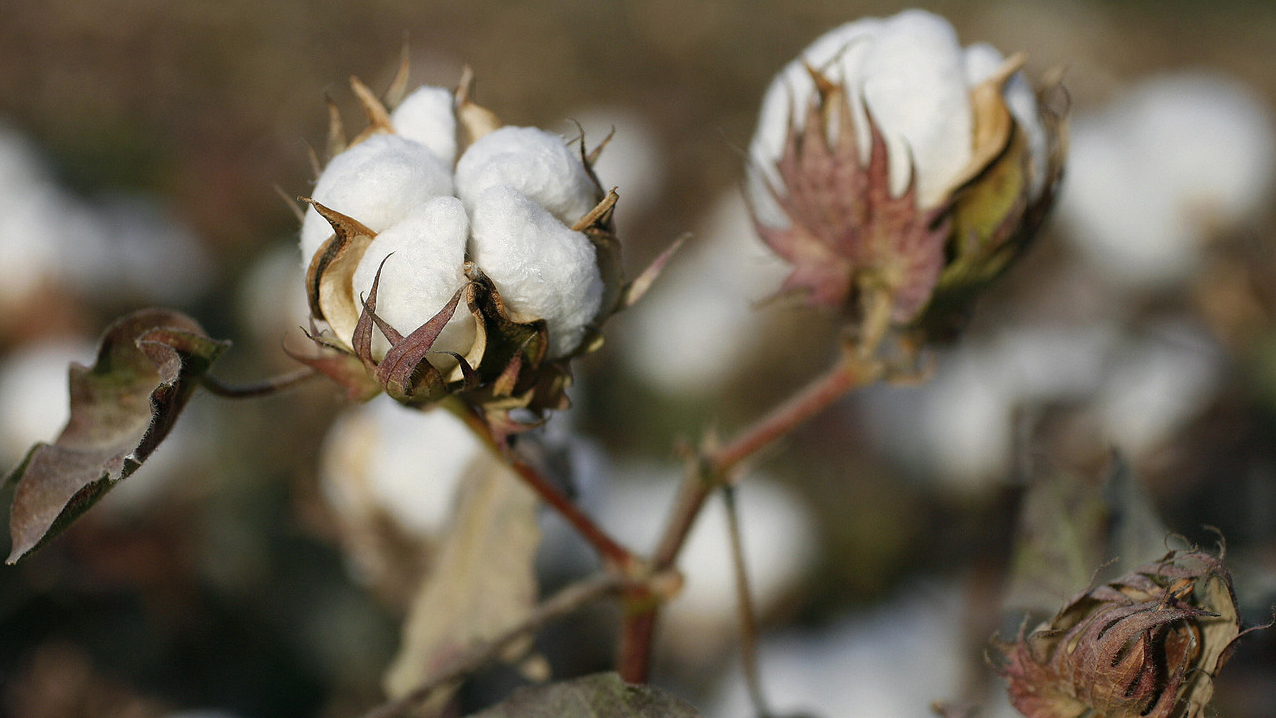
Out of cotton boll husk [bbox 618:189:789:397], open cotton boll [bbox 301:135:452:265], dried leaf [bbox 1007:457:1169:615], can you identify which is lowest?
cotton boll husk [bbox 618:189:789:397]

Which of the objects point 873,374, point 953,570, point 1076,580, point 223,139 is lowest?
point 953,570

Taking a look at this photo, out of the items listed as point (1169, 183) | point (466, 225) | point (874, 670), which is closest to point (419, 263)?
point (466, 225)

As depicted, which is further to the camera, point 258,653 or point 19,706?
point 258,653

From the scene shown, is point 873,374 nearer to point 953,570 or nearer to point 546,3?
point 953,570

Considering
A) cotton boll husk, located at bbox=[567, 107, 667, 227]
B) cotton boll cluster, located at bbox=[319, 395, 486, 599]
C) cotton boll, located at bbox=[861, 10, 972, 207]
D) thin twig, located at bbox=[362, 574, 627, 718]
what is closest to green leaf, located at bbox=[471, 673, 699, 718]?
thin twig, located at bbox=[362, 574, 627, 718]

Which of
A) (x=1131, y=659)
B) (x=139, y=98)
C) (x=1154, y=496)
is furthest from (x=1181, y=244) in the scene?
(x=139, y=98)

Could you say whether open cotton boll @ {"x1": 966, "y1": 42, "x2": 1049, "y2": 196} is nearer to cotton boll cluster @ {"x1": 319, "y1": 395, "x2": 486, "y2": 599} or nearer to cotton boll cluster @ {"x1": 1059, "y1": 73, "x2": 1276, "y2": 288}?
cotton boll cluster @ {"x1": 319, "y1": 395, "x2": 486, "y2": 599}

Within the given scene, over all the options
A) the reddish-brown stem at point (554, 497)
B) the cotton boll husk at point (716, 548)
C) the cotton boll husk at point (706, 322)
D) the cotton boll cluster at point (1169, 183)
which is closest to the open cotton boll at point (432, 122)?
the reddish-brown stem at point (554, 497)
